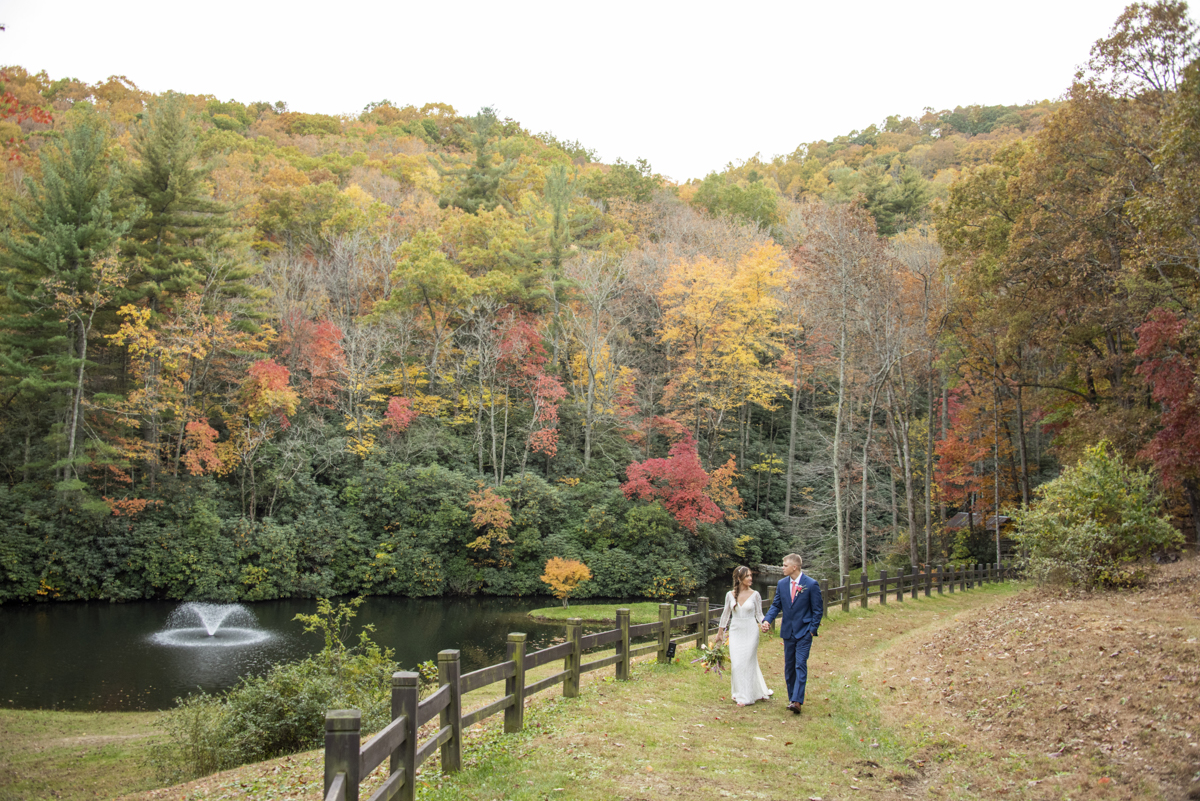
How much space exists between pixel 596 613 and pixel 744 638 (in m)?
18.1

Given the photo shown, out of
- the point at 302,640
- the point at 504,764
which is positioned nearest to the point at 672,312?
the point at 302,640

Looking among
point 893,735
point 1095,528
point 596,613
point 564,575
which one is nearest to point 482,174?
point 564,575

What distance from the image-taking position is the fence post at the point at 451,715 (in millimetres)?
5387

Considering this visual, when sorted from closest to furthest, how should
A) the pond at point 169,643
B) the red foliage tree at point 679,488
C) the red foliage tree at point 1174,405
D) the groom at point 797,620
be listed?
the groom at point 797,620 → the pond at point 169,643 → the red foliage tree at point 1174,405 → the red foliage tree at point 679,488

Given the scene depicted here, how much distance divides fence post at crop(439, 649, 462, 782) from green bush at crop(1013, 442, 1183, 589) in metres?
11.4

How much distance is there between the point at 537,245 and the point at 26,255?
21019mm

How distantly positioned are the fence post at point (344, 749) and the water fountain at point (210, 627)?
61.5 ft

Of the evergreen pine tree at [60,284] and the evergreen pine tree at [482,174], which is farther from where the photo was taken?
the evergreen pine tree at [482,174]

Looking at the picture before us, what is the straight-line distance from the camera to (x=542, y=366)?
111 ft

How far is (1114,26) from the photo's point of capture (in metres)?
16.7

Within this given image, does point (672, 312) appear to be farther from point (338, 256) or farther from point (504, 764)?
point (504, 764)

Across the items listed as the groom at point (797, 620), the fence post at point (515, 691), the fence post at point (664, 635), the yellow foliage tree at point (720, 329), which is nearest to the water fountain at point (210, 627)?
the fence post at point (664, 635)

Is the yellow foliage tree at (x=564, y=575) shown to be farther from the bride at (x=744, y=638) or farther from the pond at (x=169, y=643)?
the bride at (x=744, y=638)

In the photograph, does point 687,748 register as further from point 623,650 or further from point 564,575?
point 564,575
